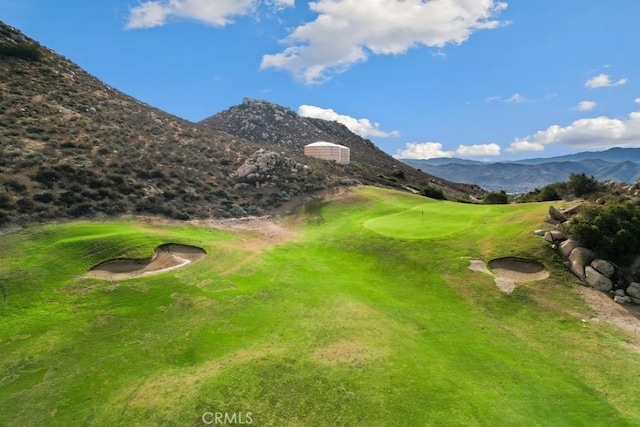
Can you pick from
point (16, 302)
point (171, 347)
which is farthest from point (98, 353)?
point (16, 302)

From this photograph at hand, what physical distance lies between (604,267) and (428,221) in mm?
12255

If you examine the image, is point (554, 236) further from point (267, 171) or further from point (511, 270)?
point (267, 171)

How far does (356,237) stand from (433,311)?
10.8 m

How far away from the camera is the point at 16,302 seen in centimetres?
1574

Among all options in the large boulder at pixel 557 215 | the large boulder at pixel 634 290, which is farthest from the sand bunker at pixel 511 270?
the large boulder at pixel 557 215

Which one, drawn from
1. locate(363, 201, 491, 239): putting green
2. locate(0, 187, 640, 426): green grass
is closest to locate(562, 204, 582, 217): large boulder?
locate(0, 187, 640, 426): green grass

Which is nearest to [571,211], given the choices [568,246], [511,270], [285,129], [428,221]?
[568,246]

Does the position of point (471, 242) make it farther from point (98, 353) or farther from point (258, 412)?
point (98, 353)

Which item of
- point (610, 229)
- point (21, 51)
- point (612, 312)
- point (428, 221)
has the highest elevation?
point (21, 51)

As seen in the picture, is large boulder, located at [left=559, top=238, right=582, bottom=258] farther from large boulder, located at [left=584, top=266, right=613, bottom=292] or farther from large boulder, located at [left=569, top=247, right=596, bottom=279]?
large boulder, located at [left=584, top=266, right=613, bottom=292]

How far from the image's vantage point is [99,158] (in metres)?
33.7

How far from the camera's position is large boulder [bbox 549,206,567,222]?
23469 mm

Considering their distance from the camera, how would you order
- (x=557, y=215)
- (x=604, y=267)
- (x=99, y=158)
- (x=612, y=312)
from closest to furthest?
(x=612, y=312) < (x=604, y=267) < (x=557, y=215) < (x=99, y=158)

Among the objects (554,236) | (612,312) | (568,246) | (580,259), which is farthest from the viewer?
(554,236)
